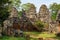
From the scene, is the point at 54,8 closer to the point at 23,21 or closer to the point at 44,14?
the point at 44,14

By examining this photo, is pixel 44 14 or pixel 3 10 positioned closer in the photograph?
pixel 3 10

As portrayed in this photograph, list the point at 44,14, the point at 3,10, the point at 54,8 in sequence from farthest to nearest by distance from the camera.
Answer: the point at 54,8, the point at 44,14, the point at 3,10

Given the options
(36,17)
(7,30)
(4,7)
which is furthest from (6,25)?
(36,17)

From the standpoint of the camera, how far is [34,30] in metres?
38.5

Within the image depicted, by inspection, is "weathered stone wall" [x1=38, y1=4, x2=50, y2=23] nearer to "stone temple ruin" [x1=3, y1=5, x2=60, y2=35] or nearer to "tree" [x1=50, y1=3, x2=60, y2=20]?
"stone temple ruin" [x1=3, y1=5, x2=60, y2=35]

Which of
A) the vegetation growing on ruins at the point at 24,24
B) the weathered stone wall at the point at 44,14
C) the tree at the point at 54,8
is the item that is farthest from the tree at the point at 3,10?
the tree at the point at 54,8

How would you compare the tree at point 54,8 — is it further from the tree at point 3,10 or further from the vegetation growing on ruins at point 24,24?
the tree at point 3,10

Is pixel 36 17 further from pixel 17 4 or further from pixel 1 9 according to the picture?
pixel 1 9

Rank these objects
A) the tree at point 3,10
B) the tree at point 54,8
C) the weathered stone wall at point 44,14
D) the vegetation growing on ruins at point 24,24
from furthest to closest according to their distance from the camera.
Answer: the tree at point 54,8, the weathered stone wall at point 44,14, the tree at point 3,10, the vegetation growing on ruins at point 24,24

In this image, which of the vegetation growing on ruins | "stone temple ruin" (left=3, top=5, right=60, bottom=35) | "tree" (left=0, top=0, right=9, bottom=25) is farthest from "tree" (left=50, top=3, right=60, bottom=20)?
"tree" (left=0, top=0, right=9, bottom=25)

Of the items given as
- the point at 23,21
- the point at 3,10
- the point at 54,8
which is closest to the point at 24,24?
the point at 23,21

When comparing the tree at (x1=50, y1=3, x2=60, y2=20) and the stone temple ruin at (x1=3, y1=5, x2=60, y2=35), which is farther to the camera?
the tree at (x1=50, y1=3, x2=60, y2=20)

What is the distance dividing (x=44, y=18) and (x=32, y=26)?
347 inches

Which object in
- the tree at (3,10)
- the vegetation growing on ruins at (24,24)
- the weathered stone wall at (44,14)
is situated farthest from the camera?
the weathered stone wall at (44,14)
